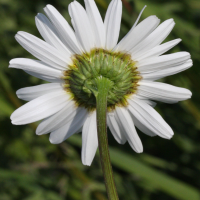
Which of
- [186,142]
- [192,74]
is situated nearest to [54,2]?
[192,74]

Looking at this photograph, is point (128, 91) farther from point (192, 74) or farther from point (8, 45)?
point (8, 45)

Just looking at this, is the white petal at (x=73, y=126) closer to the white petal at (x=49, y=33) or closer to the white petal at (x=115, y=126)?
the white petal at (x=115, y=126)

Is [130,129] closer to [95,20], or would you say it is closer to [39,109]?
[39,109]

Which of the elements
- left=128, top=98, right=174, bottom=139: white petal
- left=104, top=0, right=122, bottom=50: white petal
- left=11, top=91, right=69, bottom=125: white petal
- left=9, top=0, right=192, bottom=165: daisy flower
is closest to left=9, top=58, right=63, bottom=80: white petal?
left=9, top=0, right=192, bottom=165: daisy flower

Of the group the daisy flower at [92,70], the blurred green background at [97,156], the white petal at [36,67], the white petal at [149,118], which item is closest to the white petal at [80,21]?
the daisy flower at [92,70]

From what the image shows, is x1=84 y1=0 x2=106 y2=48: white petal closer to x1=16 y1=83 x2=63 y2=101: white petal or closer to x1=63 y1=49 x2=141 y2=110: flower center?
x1=63 y1=49 x2=141 y2=110: flower center


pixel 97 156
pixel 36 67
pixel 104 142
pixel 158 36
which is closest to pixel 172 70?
pixel 158 36
